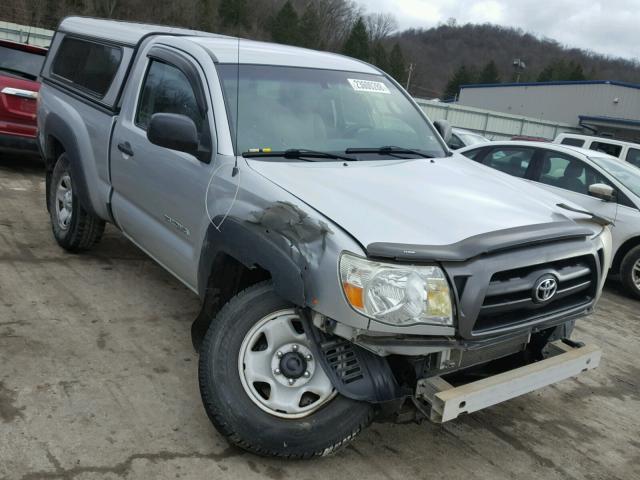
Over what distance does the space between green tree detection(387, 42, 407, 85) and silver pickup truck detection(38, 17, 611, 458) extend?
87287mm

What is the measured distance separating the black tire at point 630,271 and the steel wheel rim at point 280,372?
17.6 feet

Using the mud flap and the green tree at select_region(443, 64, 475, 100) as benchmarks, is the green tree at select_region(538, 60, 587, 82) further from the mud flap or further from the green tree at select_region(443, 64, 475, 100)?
the mud flap

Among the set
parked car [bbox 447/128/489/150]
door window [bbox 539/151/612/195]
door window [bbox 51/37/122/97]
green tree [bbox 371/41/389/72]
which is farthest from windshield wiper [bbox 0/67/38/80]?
green tree [bbox 371/41/389/72]

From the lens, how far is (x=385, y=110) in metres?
4.36

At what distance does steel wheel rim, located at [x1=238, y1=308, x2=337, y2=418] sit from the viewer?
2912mm

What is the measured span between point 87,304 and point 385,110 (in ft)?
8.51

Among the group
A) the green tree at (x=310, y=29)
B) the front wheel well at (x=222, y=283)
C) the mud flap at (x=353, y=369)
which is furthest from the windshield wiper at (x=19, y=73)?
the green tree at (x=310, y=29)

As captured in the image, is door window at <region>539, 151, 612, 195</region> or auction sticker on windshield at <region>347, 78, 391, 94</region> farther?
door window at <region>539, 151, 612, 195</region>

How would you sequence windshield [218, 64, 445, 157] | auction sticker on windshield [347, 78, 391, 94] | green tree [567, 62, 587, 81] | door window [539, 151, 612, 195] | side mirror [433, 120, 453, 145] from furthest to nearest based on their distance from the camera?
green tree [567, 62, 587, 81]
door window [539, 151, 612, 195]
side mirror [433, 120, 453, 145]
auction sticker on windshield [347, 78, 391, 94]
windshield [218, 64, 445, 157]

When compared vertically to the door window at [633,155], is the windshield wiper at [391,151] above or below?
above

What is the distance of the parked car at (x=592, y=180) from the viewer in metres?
7.07

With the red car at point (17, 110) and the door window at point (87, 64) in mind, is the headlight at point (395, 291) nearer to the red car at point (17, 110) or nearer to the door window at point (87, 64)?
the door window at point (87, 64)

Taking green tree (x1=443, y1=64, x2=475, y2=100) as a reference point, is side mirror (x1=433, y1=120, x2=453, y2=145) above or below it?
below

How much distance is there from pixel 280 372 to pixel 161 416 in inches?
31.7
